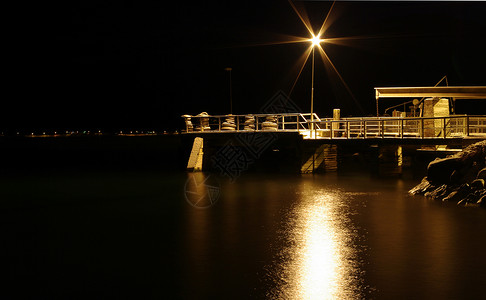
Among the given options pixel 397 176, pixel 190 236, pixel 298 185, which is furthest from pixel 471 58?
pixel 190 236

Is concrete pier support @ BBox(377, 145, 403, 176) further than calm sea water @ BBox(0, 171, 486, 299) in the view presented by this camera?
Yes

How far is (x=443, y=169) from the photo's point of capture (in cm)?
2061

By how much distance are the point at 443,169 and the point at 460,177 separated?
727mm

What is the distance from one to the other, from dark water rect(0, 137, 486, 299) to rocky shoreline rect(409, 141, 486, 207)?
948 mm

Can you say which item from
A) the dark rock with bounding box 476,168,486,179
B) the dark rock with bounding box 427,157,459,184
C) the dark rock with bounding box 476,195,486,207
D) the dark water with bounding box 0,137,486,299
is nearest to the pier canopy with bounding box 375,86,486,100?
the dark water with bounding box 0,137,486,299

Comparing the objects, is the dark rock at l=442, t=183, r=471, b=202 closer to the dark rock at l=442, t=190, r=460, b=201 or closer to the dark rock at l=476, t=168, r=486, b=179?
the dark rock at l=442, t=190, r=460, b=201

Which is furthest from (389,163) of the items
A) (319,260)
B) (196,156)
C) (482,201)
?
(319,260)

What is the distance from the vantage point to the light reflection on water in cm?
976

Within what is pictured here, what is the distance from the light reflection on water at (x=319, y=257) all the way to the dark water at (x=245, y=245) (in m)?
0.03

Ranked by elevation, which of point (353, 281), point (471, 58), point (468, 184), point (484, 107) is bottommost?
point (353, 281)

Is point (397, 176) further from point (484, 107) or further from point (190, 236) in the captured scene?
point (484, 107)

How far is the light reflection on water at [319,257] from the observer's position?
9.76 m

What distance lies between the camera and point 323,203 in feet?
67.1

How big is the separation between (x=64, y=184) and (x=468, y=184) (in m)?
22.4
